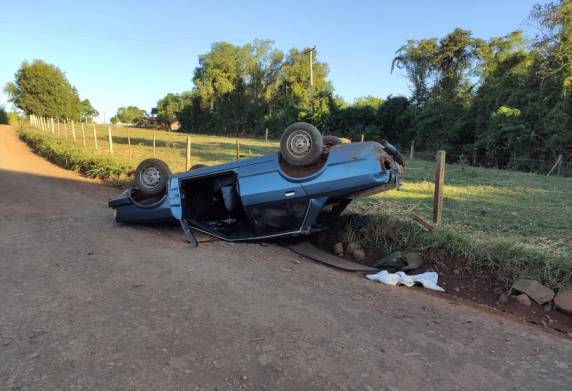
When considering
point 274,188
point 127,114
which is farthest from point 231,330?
point 127,114

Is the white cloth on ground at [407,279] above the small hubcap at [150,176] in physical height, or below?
below

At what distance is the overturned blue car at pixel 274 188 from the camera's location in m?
4.72

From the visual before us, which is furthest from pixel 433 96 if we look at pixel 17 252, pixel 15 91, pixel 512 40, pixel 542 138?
pixel 15 91

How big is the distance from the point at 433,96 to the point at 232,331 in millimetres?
32656

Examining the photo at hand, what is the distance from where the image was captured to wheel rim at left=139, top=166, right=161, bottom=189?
6.20 meters

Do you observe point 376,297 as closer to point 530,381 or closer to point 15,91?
point 530,381

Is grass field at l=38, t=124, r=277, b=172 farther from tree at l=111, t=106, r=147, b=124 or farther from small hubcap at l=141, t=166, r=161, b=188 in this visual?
tree at l=111, t=106, r=147, b=124

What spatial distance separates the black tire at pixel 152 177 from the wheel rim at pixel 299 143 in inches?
87.4

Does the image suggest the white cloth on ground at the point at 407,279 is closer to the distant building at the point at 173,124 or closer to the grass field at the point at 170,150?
the grass field at the point at 170,150

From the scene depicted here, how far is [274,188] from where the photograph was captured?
4961 mm

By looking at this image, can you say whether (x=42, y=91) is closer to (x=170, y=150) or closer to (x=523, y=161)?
(x=170, y=150)

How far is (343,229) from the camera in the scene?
19.2 ft

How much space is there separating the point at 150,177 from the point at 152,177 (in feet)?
0.11

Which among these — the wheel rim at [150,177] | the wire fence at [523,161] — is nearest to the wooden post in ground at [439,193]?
the wheel rim at [150,177]
